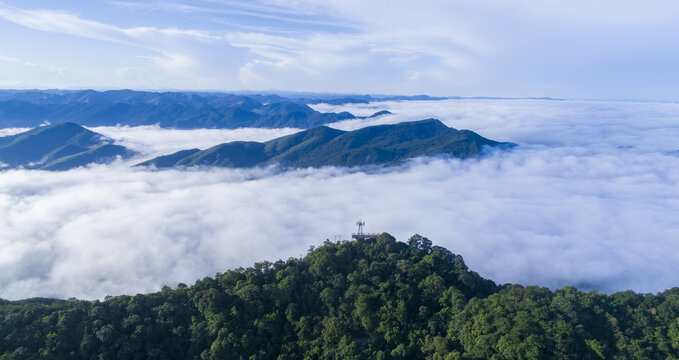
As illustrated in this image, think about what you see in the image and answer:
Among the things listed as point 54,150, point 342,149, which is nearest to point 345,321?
point 342,149

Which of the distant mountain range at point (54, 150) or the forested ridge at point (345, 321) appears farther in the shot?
the distant mountain range at point (54, 150)

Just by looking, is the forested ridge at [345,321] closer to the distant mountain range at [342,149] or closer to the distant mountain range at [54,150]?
the distant mountain range at [342,149]

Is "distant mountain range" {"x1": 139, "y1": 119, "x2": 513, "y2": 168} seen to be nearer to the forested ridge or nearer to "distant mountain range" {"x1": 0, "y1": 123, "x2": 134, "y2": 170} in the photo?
"distant mountain range" {"x1": 0, "y1": 123, "x2": 134, "y2": 170}

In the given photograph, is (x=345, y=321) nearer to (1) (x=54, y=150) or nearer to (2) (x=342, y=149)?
(2) (x=342, y=149)

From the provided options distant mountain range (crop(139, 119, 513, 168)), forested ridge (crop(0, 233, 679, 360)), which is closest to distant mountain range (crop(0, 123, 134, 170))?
distant mountain range (crop(139, 119, 513, 168))

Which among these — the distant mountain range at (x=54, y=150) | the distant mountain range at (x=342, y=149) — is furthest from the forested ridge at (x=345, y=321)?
the distant mountain range at (x=54, y=150)

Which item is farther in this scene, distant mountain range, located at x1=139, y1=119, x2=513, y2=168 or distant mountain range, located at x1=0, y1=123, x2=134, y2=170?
distant mountain range, located at x1=0, y1=123, x2=134, y2=170

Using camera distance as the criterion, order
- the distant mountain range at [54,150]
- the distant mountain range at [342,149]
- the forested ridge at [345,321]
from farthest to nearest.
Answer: the distant mountain range at [54,150] → the distant mountain range at [342,149] → the forested ridge at [345,321]
